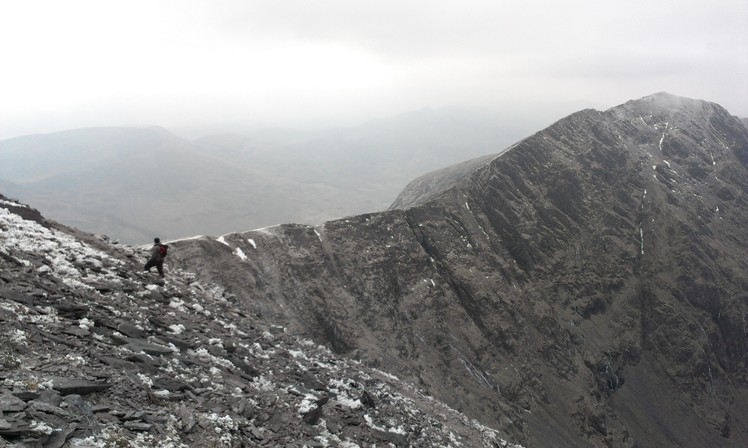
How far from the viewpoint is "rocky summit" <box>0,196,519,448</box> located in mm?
9781

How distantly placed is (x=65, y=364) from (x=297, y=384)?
9.61 metres

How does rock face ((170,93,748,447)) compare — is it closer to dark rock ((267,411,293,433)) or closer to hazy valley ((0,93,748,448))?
hazy valley ((0,93,748,448))

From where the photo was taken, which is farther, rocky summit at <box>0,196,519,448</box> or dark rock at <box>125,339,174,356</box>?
dark rock at <box>125,339,174,356</box>

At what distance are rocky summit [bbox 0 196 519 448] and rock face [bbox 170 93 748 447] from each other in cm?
2196

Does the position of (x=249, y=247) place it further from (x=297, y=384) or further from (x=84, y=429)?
(x=84, y=429)

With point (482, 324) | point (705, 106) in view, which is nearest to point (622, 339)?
point (482, 324)

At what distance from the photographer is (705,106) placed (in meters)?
157

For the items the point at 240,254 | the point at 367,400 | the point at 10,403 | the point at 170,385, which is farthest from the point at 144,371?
the point at 240,254

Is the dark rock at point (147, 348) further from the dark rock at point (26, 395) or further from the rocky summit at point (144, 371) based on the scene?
the dark rock at point (26, 395)

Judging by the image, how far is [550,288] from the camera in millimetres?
82938

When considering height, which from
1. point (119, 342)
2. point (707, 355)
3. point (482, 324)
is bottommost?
point (707, 355)

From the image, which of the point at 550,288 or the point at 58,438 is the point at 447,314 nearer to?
the point at 550,288

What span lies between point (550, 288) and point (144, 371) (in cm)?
8104

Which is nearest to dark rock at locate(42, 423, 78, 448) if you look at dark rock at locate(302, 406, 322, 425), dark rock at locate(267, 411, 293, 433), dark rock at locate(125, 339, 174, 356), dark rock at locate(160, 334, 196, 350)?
dark rock at locate(125, 339, 174, 356)
